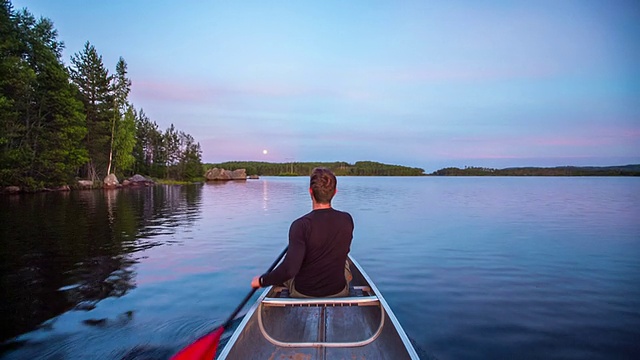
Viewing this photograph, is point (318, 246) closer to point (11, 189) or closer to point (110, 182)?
point (11, 189)

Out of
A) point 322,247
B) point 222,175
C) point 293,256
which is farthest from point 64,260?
point 222,175

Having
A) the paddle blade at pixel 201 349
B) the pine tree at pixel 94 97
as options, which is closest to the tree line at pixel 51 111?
the pine tree at pixel 94 97

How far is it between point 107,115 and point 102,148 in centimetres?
497

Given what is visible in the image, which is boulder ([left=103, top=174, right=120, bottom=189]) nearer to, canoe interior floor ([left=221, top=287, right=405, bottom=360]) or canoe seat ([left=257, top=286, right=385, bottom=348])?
canoe interior floor ([left=221, top=287, right=405, bottom=360])

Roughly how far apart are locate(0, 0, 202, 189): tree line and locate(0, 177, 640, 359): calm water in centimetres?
2167

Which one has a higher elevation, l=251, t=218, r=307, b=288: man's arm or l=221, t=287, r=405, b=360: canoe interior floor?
l=251, t=218, r=307, b=288: man's arm

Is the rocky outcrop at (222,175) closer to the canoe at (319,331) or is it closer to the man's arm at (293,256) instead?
the canoe at (319,331)

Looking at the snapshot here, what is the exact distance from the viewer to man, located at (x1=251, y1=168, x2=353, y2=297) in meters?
3.73

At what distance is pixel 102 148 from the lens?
49438 mm

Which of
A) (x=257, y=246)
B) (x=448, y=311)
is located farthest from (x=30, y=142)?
(x=448, y=311)

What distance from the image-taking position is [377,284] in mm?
8078

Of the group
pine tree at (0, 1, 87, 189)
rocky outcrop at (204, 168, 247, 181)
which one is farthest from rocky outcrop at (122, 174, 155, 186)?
rocky outcrop at (204, 168, 247, 181)

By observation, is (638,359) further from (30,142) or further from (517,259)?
(30,142)

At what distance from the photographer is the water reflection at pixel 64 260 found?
6367 mm
